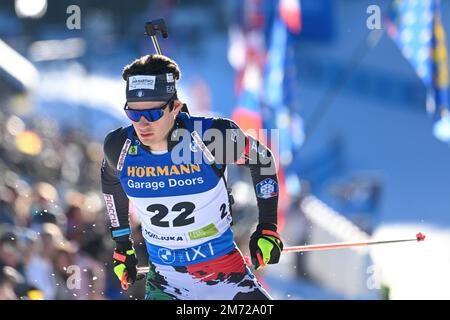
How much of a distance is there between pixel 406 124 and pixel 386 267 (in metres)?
10.4

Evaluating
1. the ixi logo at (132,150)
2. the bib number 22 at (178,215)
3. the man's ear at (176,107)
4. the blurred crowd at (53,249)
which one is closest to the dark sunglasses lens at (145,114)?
the man's ear at (176,107)

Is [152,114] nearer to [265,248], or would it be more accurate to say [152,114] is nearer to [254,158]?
[254,158]

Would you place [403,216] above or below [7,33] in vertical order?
below

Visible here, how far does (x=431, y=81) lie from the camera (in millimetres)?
13055

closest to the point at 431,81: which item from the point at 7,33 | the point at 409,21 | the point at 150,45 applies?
the point at 409,21

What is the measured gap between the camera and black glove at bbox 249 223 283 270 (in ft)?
21.8

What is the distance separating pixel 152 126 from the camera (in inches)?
256

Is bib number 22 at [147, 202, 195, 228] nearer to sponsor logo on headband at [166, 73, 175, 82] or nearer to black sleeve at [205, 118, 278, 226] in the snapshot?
black sleeve at [205, 118, 278, 226]

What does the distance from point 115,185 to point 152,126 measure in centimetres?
64

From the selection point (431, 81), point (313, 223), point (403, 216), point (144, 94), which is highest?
point (144, 94)

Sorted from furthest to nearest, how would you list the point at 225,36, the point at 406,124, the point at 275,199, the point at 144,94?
the point at 225,36
the point at 406,124
the point at 275,199
the point at 144,94

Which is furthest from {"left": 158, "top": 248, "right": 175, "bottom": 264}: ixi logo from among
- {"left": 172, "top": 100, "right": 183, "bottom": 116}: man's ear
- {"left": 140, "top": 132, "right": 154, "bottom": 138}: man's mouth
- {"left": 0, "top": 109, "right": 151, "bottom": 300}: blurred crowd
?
{"left": 0, "top": 109, "right": 151, "bottom": 300}: blurred crowd

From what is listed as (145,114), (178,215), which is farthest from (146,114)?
(178,215)

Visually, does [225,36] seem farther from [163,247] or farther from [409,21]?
[163,247]
